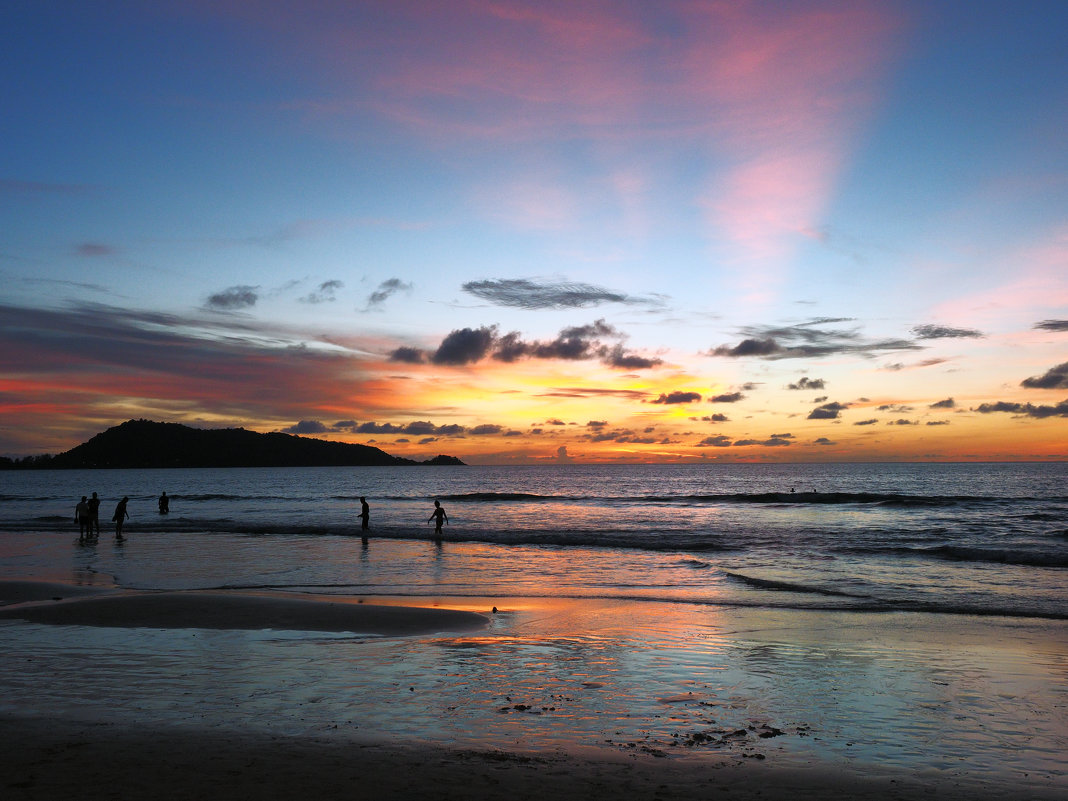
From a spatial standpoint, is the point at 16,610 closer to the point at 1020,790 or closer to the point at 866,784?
the point at 866,784

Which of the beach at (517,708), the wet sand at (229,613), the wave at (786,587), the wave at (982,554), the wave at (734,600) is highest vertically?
the beach at (517,708)

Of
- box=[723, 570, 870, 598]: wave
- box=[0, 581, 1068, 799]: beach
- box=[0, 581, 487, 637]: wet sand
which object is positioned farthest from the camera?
box=[723, 570, 870, 598]: wave

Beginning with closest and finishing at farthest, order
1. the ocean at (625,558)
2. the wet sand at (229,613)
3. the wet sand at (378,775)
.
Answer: the wet sand at (378,775)
the wet sand at (229,613)
the ocean at (625,558)

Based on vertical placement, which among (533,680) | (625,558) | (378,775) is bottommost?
(625,558)

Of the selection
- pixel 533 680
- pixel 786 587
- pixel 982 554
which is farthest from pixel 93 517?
pixel 982 554

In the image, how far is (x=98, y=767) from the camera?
23.2 feet

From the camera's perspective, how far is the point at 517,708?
367 inches

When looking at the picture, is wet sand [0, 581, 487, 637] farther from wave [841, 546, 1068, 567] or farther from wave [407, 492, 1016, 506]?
wave [407, 492, 1016, 506]

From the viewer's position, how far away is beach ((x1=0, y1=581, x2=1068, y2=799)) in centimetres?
704

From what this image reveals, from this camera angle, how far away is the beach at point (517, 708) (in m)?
7.04

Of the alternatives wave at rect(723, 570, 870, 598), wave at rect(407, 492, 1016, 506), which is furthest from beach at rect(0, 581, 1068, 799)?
wave at rect(407, 492, 1016, 506)

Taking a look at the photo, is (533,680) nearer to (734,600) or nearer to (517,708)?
(517,708)

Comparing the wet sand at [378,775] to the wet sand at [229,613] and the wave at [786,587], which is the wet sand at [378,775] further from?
the wave at [786,587]

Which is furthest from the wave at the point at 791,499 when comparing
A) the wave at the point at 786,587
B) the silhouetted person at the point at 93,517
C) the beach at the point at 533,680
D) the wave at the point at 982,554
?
the wave at the point at 786,587
